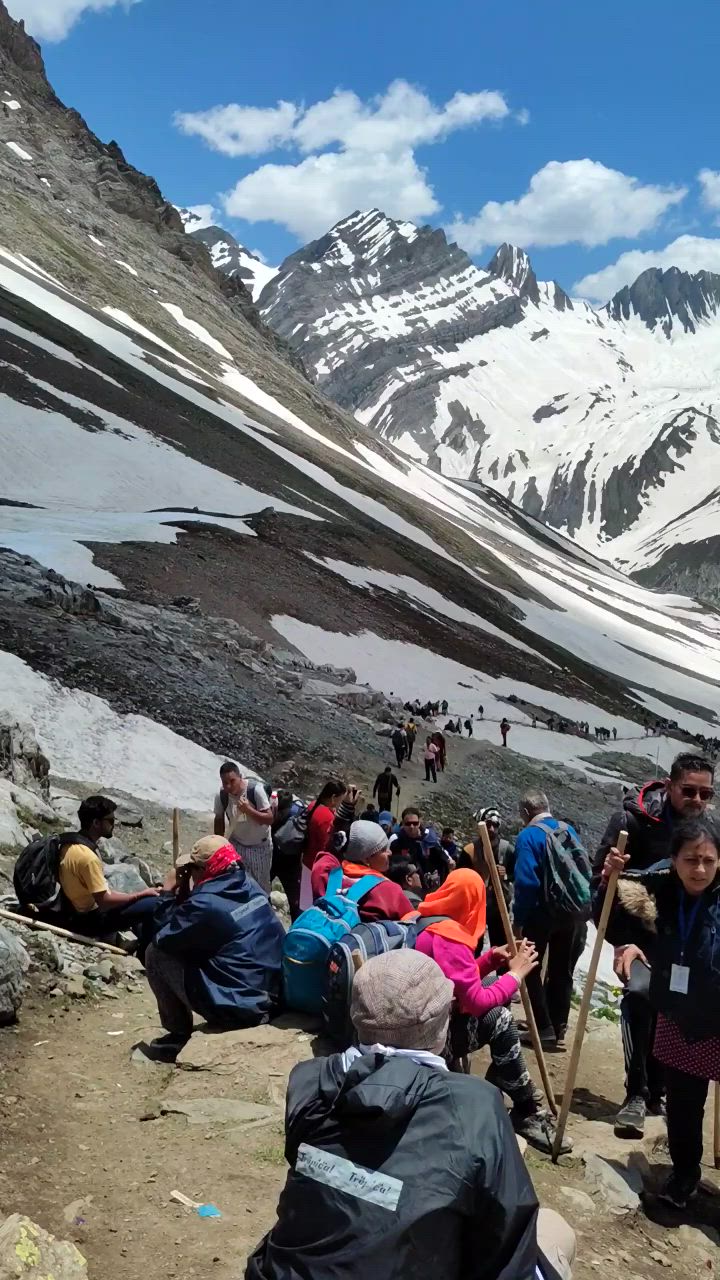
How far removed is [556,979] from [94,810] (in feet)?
13.7

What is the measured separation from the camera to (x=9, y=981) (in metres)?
6.83

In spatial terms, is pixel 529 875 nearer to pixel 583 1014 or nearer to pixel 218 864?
pixel 583 1014

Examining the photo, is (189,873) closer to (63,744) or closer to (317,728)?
(63,744)

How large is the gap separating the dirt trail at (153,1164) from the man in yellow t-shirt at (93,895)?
128 centimetres

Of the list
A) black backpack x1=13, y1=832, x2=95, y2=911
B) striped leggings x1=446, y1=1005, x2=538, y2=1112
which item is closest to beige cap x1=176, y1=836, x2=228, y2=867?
black backpack x1=13, y1=832, x2=95, y2=911

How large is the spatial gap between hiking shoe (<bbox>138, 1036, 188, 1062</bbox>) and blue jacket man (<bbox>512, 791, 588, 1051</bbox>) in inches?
106

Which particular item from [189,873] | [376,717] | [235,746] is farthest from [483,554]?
[189,873]

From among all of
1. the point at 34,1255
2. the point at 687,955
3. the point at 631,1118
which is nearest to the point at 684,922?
the point at 687,955

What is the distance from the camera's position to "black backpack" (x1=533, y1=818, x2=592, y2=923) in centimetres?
751

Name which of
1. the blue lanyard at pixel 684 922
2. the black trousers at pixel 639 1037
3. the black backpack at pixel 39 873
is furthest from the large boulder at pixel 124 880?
the blue lanyard at pixel 684 922

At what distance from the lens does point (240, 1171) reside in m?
5.36

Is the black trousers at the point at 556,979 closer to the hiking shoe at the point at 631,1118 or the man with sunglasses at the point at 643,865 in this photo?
the man with sunglasses at the point at 643,865

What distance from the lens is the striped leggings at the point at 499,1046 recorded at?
5730 millimetres

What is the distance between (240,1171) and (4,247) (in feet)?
273
